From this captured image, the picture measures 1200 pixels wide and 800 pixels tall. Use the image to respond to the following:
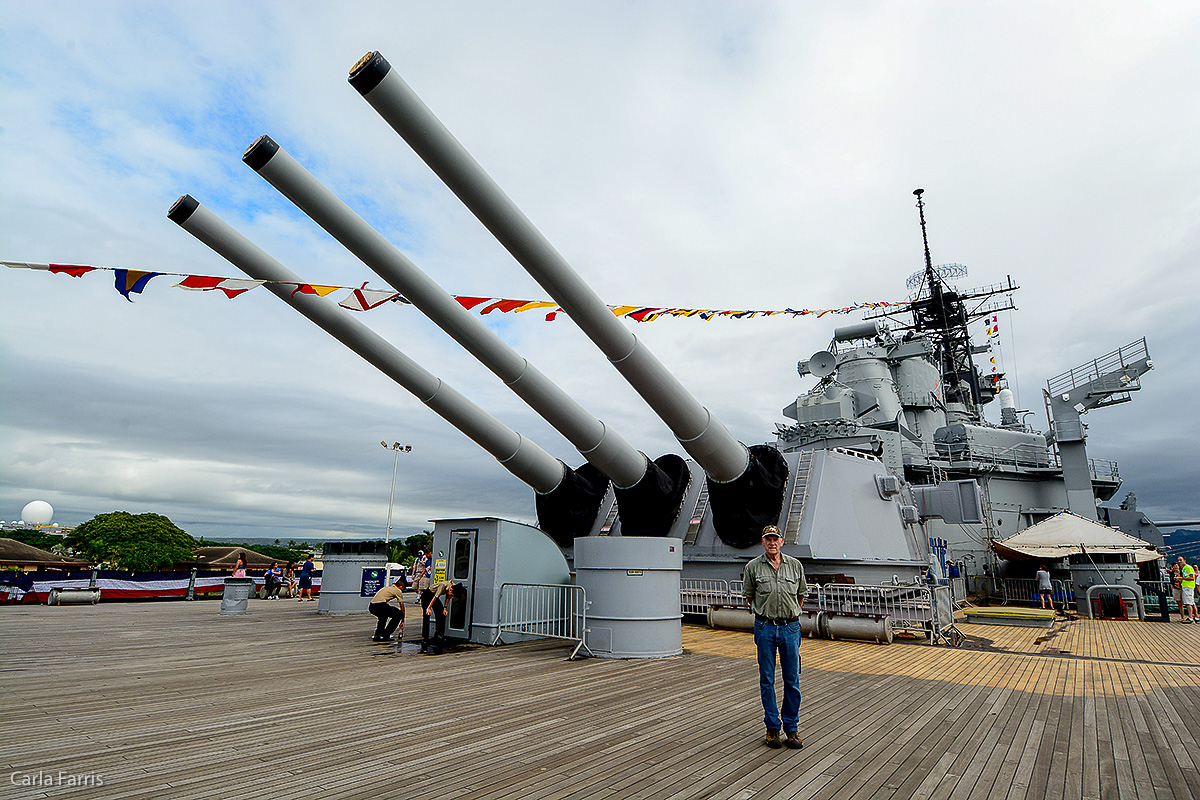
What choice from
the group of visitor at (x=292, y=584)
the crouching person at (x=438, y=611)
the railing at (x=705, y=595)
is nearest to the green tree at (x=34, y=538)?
the group of visitor at (x=292, y=584)

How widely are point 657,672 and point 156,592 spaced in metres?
14.9

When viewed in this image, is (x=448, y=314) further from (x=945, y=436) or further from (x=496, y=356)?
(x=945, y=436)

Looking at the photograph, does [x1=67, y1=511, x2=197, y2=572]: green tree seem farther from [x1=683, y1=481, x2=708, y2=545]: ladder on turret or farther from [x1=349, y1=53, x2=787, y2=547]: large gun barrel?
[x1=349, y1=53, x2=787, y2=547]: large gun barrel

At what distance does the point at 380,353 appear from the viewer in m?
8.06

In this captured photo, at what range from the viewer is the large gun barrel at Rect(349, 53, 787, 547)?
14.4 feet

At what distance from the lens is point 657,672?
18.8 ft

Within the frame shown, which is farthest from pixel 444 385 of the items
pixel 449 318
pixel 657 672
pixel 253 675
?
pixel 657 672

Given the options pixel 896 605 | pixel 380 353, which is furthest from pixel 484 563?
pixel 896 605

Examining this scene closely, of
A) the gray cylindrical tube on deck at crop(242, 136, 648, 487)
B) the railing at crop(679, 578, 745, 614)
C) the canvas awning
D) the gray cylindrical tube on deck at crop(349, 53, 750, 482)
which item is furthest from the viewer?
the canvas awning

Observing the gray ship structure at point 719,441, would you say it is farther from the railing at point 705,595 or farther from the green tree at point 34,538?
the green tree at point 34,538

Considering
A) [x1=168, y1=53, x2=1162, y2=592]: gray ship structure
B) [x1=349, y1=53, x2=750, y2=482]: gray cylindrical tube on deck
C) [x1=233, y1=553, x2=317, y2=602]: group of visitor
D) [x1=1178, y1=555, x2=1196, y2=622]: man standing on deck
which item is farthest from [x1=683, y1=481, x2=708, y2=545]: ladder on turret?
[x1=233, y1=553, x2=317, y2=602]: group of visitor

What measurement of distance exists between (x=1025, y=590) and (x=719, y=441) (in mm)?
14471

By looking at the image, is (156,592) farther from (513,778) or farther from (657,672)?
(513,778)

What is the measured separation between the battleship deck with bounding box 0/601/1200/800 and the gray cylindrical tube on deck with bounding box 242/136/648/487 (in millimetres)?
3252
